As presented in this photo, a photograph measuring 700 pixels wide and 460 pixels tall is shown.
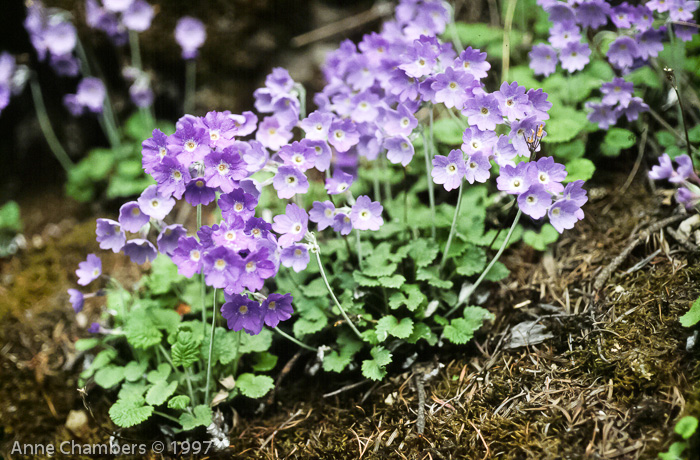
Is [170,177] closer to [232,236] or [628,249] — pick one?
[232,236]

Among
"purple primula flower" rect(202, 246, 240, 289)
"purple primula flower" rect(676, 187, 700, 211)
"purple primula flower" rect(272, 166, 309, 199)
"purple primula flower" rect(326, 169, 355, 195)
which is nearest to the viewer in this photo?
"purple primula flower" rect(202, 246, 240, 289)

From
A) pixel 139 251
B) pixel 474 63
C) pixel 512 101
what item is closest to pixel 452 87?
pixel 474 63

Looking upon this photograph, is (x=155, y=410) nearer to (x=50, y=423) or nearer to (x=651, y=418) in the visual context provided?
(x=50, y=423)

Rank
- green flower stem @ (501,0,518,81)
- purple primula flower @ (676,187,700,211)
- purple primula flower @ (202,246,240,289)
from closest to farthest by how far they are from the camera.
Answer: purple primula flower @ (202,246,240,289) → purple primula flower @ (676,187,700,211) → green flower stem @ (501,0,518,81)

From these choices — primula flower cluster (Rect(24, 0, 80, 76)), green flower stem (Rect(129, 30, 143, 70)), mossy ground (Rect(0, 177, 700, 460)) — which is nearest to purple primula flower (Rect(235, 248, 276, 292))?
mossy ground (Rect(0, 177, 700, 460))

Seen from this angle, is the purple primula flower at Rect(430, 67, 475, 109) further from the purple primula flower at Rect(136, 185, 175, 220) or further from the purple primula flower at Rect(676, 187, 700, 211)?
the purple primula flower at Rect(136, 185, 175, 220)

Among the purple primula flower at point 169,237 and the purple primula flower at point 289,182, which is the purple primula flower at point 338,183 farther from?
the purple primula flower at point 169,237
